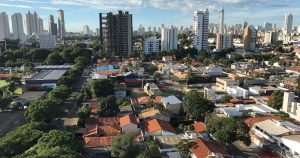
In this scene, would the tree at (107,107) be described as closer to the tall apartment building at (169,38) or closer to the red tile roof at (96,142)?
the red tile roof at (96,142)

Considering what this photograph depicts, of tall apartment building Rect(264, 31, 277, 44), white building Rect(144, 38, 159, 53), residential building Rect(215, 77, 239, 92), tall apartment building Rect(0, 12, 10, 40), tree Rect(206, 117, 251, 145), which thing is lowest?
tree Rect(206, 117, 251, 145)

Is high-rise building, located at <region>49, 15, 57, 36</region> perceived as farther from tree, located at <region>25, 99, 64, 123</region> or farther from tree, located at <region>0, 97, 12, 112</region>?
tree, located at <region>25, 99, 64, 123</region>

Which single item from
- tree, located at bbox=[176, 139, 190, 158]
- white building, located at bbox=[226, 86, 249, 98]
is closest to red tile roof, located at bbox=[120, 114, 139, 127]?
tree, located at bbox=[176, 139, 190, 158]

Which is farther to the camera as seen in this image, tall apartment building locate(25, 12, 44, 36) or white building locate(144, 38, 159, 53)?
tall apartment building locate(25, 12, 44, 36)

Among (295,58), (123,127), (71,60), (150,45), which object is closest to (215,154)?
(123,127)

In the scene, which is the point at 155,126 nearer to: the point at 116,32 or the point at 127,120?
the point at 127,120

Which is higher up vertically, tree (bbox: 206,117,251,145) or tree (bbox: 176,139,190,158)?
tree (bbox: 206,117,251,145)

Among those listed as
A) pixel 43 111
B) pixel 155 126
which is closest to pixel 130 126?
pixel 155 126
